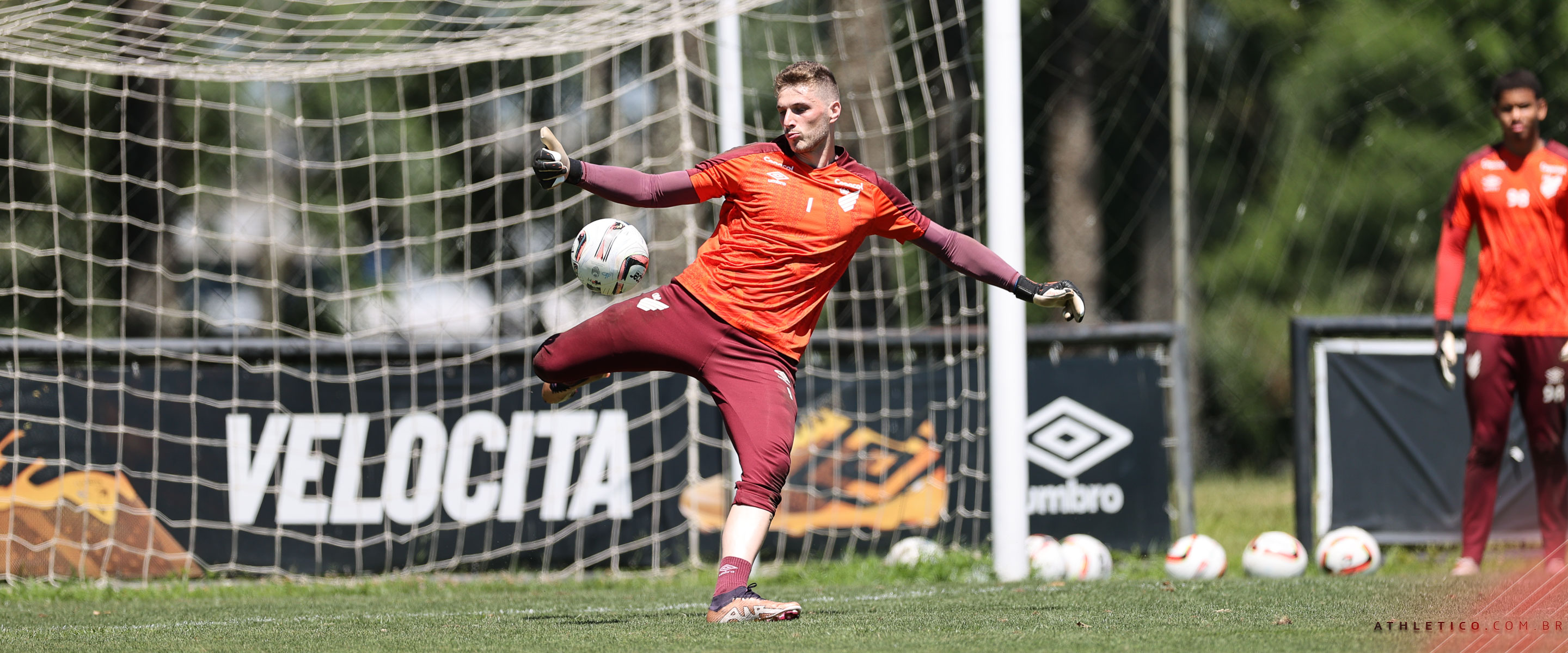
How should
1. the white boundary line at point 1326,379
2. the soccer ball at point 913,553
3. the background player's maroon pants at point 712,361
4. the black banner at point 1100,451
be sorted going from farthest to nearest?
1. the black banner at point 1100,451
2. the white boundary line at point 1326,379
3. the soccer ball at point 913,553
4. the background player's maroon pants at point 712,361

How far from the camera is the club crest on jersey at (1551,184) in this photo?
659 centimetres

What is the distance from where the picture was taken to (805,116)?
4961mm

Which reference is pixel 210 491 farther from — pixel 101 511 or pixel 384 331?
pixel 384 331

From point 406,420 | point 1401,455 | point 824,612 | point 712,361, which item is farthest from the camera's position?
point 1401,455

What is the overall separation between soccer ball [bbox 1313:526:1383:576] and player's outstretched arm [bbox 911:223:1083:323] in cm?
261

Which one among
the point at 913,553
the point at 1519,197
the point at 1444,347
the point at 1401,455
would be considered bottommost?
the point at 913,553

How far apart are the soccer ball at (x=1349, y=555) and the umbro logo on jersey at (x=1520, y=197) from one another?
68.0 inches

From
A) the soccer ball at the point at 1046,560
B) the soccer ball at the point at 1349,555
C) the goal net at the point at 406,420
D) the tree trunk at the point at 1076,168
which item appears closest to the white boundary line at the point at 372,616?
the soccer ball at the point at 1046,560

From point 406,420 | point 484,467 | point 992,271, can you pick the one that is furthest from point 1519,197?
point 406,420

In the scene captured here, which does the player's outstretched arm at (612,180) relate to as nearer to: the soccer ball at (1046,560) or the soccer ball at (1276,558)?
the soccer ball at (1046,560)

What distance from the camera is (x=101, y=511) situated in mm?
7438

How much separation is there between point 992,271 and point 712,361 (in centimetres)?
108

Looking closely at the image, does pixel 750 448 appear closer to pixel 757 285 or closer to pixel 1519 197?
pixel 757 285

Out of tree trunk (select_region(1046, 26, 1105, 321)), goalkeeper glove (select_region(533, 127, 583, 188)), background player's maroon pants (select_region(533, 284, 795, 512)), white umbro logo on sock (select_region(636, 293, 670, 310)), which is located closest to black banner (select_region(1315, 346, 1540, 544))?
→ background player's maroon pants (select_region(533, 284, 795, 512))
